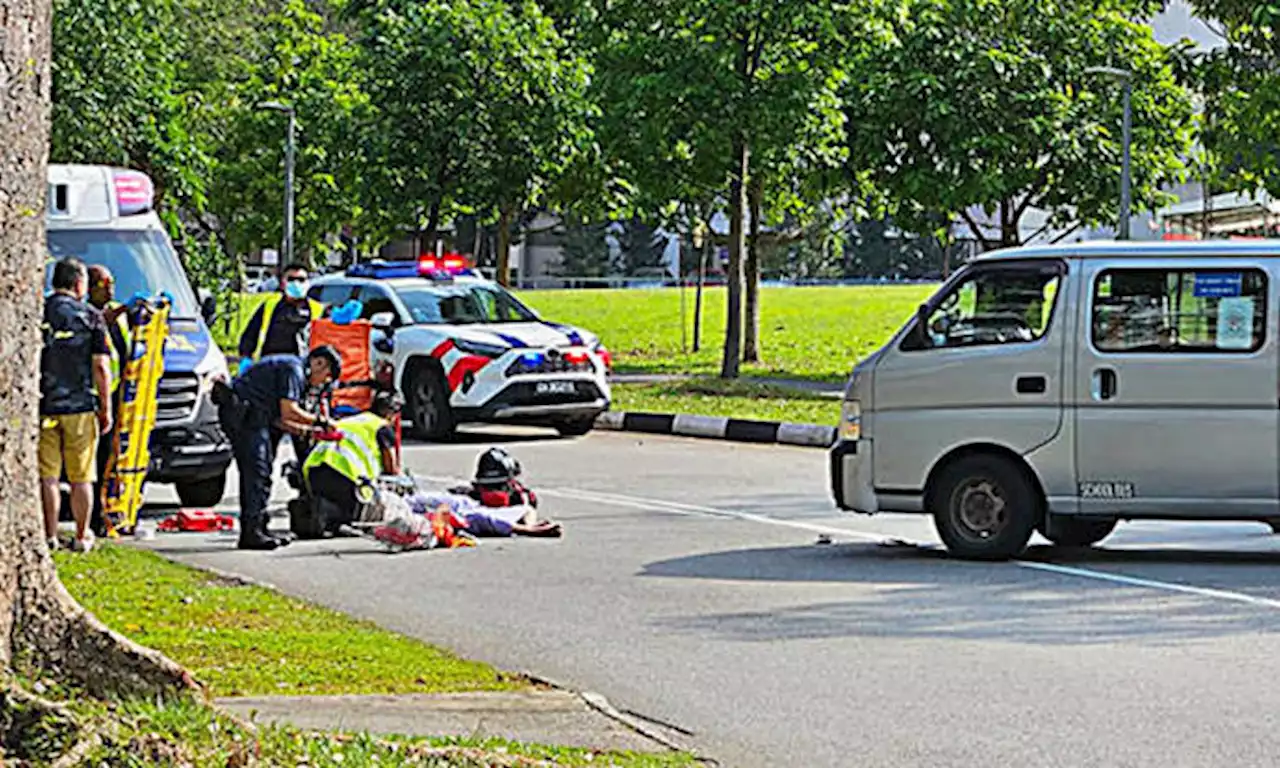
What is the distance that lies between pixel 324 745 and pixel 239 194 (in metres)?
47.6

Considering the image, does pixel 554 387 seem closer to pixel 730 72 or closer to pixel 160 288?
pixel 160 288

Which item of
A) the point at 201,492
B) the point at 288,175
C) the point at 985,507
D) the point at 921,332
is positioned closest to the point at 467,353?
the point at 201,492

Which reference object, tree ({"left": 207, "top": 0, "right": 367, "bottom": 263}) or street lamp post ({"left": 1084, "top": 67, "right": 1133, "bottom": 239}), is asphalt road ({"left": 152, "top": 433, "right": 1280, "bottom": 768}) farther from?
tree ({"left": 207, "top": 0, "right": 367, "bottom": 263})

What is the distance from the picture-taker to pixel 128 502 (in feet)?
49.1

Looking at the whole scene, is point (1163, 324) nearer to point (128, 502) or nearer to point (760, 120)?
point (128, 502)

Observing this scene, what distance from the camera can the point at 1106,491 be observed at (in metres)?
13.2

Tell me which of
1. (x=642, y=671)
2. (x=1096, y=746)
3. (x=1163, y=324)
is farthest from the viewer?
(x=1163, y=324)

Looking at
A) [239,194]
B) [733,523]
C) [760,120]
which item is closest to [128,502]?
[733,523]

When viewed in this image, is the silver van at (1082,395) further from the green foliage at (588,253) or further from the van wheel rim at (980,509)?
the green foliage at (588,253)

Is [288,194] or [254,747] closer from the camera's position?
[254,747]

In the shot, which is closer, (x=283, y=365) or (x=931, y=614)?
(x=931, y=614)

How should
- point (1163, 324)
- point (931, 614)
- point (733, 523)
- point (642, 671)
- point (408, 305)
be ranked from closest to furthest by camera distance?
point (642, 671) → point (931, 614) → point (1163, 324) → point (733, 523) → point (408, 305)

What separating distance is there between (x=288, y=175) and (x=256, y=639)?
37565 millimetres

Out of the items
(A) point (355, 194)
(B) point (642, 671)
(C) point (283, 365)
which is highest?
(A) point (355, 194)
